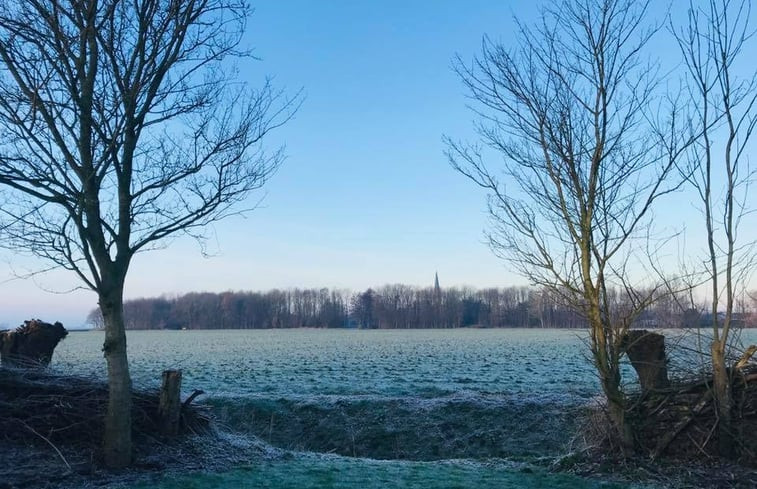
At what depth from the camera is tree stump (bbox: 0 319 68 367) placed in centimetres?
1177

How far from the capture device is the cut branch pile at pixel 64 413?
9.00 m

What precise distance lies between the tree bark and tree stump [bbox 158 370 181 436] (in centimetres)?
773

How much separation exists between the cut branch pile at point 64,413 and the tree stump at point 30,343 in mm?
1484

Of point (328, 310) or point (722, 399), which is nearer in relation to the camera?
point (722, 399)

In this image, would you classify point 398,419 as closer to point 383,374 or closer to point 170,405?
point 170,405

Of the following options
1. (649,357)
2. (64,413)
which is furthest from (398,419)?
(64,413)

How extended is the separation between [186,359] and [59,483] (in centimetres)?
2910

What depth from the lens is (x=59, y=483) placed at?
7.33 m

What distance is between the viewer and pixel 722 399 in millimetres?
7832

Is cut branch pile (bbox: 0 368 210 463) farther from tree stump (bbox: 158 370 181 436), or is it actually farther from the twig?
tree stump (bbox: 158 370 181 436)

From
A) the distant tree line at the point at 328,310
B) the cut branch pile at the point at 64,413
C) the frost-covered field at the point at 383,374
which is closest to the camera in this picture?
the cut branch pile at the point at 64,413

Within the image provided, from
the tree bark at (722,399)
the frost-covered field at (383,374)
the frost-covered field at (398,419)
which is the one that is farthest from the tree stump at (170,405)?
the tree bark at (722,399)

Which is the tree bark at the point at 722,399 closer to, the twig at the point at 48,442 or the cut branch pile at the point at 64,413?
the cut branch pile at the point at 64,413

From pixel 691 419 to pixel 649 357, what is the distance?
1.10 metres
